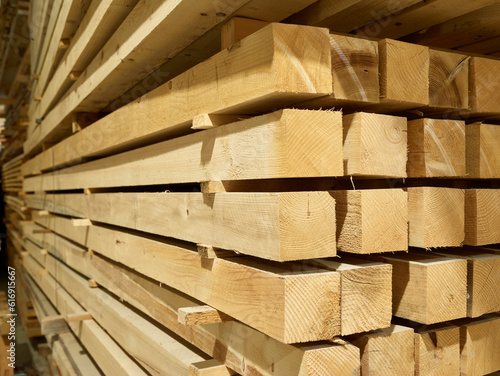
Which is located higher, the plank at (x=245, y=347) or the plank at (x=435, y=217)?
the plank at (x=435, y=217)

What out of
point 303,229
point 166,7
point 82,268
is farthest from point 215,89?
point 82,268

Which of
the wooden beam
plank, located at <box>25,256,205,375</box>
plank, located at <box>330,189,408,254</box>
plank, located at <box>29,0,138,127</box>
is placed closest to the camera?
the wooden beam

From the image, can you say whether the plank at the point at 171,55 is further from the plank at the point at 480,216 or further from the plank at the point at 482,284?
the plank at the point at 482,284

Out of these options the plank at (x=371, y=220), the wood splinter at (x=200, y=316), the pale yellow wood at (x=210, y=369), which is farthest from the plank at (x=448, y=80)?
the pale yellow wood at (x=210, y=369)

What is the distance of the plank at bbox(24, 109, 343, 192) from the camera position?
1.43m

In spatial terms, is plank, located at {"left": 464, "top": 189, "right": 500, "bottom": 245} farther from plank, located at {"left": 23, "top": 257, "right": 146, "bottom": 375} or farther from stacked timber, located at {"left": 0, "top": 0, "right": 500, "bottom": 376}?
plank, located at {"left": 23, "top": 257, "right": 146, "bottom": 375}

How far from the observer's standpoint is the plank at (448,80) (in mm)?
1744

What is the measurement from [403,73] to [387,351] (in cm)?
95

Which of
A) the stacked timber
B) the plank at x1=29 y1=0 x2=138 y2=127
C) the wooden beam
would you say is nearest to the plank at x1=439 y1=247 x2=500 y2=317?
the stacked timber

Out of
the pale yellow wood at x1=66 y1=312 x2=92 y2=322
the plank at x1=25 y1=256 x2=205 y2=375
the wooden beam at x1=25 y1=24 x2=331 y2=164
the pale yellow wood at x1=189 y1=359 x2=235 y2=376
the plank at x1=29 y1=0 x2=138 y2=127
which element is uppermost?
the plank at x1=29 y1=0 x2=138 y2=127

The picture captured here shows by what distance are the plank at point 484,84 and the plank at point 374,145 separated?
0.38 m

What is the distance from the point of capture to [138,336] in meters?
2.82

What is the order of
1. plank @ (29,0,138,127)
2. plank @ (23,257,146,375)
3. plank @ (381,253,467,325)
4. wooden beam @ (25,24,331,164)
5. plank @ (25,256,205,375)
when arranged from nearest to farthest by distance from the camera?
1. wooden beam @ (25,24,331,164)
2. plank @ (381,253,467,325)
3. plank @ (25,256,205,375)
4. plank @ (29,0,138,127)
5. plank @ (23,257,146,375)

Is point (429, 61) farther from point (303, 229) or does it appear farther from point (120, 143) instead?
point (120, 143)
